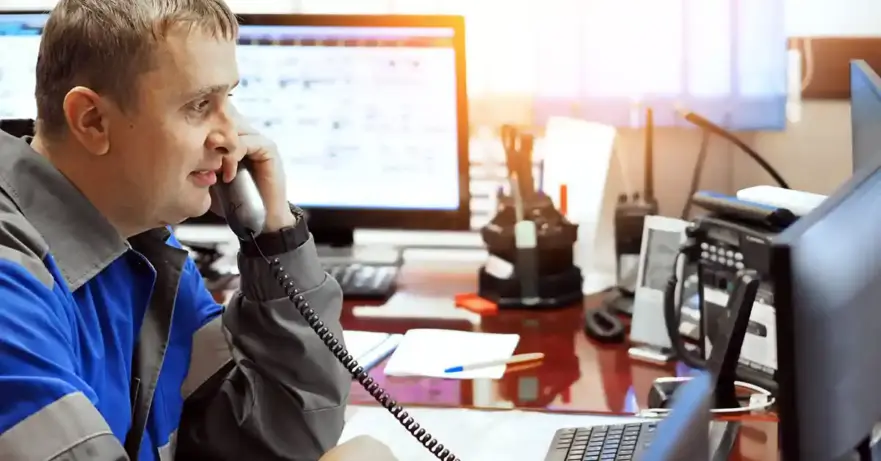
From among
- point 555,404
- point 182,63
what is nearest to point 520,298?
point 555,404

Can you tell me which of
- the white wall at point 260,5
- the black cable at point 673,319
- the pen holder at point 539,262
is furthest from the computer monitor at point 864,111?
the white wall at point 260,5

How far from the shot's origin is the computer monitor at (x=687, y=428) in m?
0.60

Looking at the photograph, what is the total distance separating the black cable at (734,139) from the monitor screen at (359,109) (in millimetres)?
446

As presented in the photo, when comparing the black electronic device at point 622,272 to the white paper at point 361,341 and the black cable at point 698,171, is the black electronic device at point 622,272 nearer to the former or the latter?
the black cable at point 698,171

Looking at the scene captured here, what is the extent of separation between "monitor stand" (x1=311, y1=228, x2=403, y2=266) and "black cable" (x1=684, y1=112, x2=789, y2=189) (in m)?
0.61

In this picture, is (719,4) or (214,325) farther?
(719,4)

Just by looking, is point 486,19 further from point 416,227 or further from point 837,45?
point 837,45

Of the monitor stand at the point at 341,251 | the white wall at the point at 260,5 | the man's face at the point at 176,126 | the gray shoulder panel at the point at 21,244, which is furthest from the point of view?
the white wall at the point at 260,5

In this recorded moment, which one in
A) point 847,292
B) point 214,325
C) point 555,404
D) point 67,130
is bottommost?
point 555,404

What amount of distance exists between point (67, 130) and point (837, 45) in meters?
1.41

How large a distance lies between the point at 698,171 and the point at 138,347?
4.09ft

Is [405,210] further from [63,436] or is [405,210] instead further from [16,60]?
[63,436]

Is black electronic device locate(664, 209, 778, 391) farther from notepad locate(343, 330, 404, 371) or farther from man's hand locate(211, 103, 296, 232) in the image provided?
man's hand locate(211, 103, 296, 232)

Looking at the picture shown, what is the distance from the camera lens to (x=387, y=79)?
1893 mm
